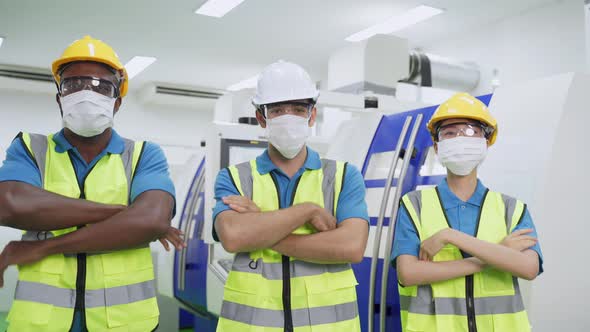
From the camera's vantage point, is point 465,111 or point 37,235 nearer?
point 37,235

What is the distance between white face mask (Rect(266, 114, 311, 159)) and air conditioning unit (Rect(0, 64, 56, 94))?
10616 millimetres

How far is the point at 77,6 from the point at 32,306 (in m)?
6.73

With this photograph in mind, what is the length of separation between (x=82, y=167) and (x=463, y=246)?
1.31 meters

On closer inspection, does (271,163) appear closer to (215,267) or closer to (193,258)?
(215,267)

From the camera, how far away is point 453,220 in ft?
6.61

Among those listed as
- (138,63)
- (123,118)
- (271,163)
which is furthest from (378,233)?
(123,118)

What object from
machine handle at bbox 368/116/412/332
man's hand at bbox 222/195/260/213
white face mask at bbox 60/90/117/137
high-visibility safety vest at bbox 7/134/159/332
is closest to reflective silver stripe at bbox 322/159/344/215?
man's hand at bbox 222/195/260/213

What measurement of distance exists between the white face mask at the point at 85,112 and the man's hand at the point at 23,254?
1.32 ft

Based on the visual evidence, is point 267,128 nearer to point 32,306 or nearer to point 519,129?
point 32,306

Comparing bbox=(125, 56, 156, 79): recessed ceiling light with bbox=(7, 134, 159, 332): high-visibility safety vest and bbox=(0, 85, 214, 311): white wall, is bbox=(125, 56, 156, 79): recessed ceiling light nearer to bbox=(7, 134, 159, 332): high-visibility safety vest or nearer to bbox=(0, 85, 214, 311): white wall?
bbox=(0, 85, 214, 311): white wall

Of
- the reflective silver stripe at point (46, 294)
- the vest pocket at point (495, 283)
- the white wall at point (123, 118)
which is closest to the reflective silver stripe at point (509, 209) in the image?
the vest pocket at point (495, 283)

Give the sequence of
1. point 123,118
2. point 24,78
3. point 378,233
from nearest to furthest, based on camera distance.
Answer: point 378,233 → point 24,78 → point 123,118

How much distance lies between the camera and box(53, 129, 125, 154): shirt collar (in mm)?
1913

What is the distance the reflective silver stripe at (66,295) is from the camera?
69.9 inches
